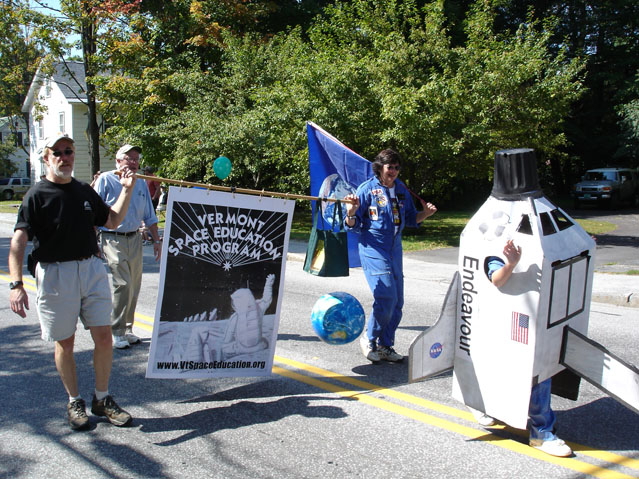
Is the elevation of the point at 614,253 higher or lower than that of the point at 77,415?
higher

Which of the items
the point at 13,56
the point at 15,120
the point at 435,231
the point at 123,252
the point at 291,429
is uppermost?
the point at 13,56

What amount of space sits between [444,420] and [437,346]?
2.10ft

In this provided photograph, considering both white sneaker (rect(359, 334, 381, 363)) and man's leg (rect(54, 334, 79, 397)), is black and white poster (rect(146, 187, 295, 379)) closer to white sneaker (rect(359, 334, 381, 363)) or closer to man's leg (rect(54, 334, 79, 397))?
man's leg (rect(54, 334, 79, 397))

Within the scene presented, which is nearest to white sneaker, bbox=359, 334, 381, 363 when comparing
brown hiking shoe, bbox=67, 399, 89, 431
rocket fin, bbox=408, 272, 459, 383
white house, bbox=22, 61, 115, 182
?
rocket fin, bbox=408, 272, 459, 383

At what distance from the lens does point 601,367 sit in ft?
11.7

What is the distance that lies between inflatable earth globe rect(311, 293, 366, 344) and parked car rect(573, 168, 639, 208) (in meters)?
24.7

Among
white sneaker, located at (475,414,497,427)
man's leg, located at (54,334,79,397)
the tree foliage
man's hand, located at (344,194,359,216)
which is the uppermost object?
the tree foliage

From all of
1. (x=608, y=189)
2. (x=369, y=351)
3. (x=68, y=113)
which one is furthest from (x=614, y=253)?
(x=68, y=113)

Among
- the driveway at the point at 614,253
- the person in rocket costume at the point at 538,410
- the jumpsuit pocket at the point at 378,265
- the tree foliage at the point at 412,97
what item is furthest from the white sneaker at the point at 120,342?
the tree foliage at the point at 412,97

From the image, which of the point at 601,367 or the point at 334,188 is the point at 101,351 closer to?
the point at 334,188

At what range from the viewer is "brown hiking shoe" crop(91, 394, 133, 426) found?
4.10 metres

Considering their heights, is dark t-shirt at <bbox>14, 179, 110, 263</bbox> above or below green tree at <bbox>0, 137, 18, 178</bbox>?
below

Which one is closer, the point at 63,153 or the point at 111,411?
the point at 63,153

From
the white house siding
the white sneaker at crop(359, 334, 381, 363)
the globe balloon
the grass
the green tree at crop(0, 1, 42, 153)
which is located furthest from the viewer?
the white house siding
